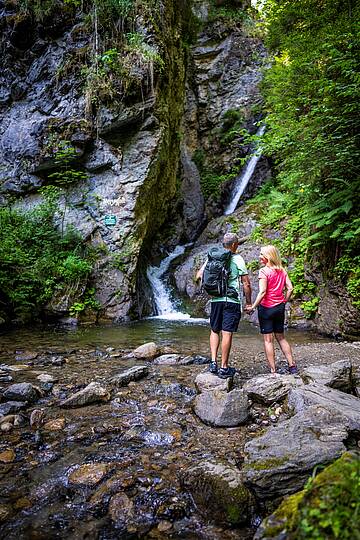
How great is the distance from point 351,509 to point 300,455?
113 centimetres

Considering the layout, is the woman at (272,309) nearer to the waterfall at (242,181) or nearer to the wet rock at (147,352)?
the wet rock at (147,352)

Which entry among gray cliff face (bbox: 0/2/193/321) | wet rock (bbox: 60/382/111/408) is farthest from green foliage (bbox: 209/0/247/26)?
wet rock (bbox: 60/382/111/408)

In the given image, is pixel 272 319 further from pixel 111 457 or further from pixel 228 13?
pixel 228 13

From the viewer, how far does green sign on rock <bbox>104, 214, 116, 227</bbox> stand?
1113 centimetres

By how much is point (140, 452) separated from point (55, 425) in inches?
39.2

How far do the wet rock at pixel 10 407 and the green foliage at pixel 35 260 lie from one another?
20.1ft

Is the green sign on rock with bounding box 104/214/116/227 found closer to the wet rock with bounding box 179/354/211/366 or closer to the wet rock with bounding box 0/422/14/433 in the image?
the wet rock with bounding box 179/354/211/366

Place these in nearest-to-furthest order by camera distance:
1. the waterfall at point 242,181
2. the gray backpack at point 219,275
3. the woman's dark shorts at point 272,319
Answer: the gray backpack at point 219,275 < the woman's dark shorts at point 272,319 < the waterfall at point 242,181

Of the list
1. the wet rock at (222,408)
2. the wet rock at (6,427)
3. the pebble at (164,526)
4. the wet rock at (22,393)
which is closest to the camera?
the pebble at (164,526)

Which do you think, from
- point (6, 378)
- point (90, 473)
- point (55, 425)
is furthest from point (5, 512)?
point (6, 378)

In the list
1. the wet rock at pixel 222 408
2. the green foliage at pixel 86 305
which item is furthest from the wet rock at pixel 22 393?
the green foliage at pixel 86 305

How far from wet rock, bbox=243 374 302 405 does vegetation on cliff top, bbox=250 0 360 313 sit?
11.9 ft

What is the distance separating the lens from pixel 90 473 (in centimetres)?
249

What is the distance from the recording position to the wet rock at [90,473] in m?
2.41
